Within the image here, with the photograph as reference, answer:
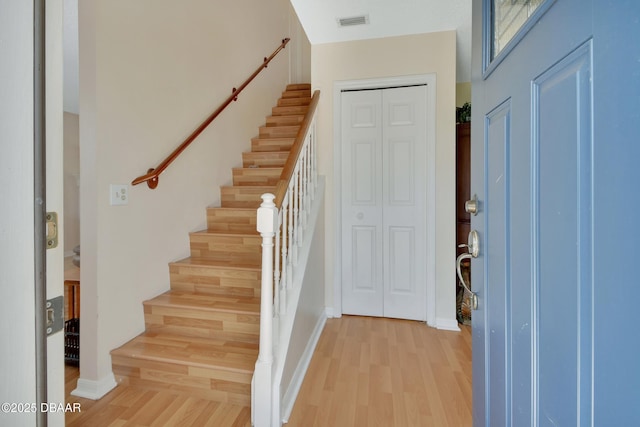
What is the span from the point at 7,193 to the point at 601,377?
823 mm

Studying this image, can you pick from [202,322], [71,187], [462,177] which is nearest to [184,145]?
[202,322]

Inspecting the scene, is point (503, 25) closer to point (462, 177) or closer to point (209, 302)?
point (209, 302)

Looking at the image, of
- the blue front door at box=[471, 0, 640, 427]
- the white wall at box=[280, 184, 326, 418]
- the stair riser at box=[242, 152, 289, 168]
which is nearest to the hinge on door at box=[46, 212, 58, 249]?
the blue front door at box=[471, 0, 640, 427]

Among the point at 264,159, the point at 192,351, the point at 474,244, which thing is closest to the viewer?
the point at 474,244

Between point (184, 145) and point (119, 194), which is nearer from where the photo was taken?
point (119, 194)

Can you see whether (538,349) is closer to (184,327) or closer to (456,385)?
(456,385)

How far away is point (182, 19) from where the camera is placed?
2396 millimetres

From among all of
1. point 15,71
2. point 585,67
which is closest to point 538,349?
point 585,67

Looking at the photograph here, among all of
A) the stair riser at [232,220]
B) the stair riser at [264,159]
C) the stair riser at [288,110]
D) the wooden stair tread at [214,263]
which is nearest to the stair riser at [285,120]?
the stair riser at [288,110]

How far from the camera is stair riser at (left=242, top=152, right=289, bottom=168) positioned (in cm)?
324

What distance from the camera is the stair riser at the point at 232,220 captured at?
2627 mm

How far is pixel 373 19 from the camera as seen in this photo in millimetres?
2430

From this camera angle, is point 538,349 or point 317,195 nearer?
point 538,349

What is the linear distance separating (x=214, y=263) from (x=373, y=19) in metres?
2.28
